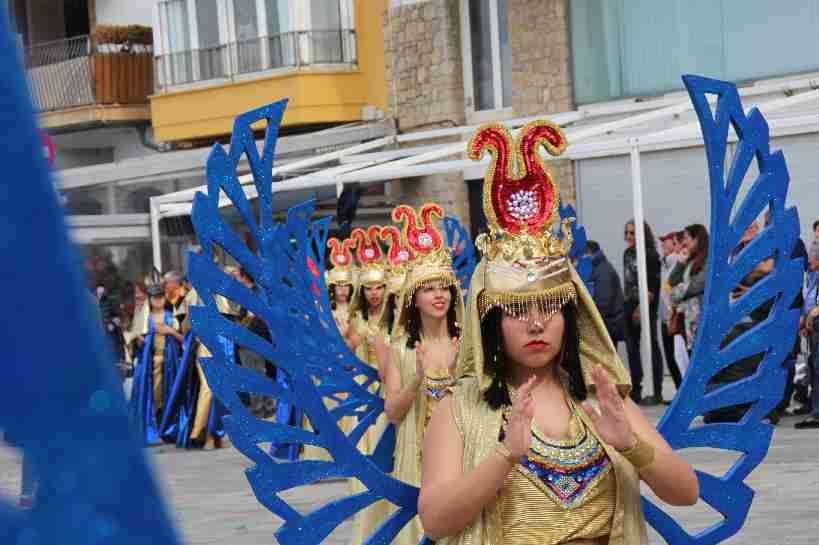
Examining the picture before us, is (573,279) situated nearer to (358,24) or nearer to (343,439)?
(343,439)

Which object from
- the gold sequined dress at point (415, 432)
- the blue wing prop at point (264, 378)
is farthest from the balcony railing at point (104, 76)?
the blue wing prop at point (264, 378)

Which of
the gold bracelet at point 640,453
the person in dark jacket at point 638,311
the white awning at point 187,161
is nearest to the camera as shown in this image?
the gold bracelet at point 640,453

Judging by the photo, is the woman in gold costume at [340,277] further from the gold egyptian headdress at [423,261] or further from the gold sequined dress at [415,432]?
the gold sequined dress at [415,432]

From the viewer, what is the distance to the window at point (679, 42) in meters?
19.1

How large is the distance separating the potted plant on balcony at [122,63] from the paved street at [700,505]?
16.4 meters

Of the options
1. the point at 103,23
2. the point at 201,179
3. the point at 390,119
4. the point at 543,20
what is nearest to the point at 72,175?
the point at 201,179

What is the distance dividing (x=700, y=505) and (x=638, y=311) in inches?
230

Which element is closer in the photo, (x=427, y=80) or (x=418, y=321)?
(x=418, y=321)

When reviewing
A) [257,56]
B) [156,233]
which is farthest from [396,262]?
[257,56]

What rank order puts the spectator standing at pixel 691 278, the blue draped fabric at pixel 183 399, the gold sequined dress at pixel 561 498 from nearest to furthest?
1. the gold sequined dress at pixel 561 498
2. the spectator standing at pixel 691 278
3. the blue draped fabric at pixel 183 399

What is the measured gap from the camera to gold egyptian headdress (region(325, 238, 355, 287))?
13.0 meters

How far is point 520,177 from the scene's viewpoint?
4.33 meters

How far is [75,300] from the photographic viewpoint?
979 millimetres

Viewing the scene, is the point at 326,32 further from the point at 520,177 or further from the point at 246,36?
the point at 520,177
